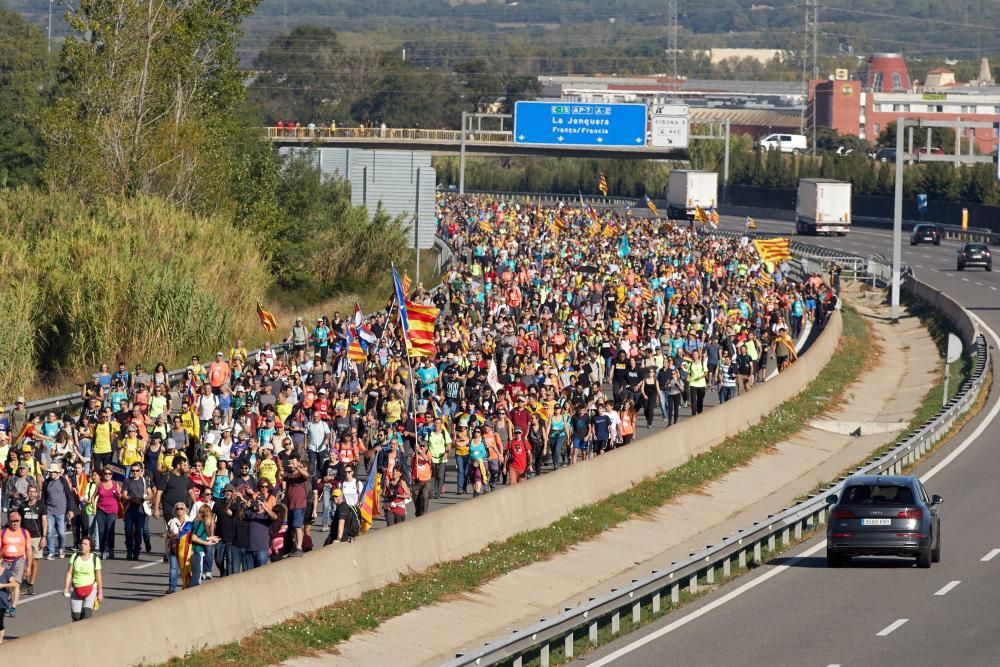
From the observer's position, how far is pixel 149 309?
145 feet

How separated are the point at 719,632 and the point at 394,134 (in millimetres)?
111397

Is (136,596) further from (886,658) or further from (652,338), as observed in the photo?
(652,338)

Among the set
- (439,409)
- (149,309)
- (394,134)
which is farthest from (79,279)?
(394,134)

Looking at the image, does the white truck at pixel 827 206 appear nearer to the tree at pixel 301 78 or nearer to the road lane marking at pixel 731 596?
the road lane marking at pixel 731 596

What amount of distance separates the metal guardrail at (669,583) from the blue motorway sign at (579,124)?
75.3 metres

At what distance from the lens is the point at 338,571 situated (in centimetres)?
1994

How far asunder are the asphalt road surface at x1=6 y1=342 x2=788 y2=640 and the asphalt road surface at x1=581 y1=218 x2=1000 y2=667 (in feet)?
15.5

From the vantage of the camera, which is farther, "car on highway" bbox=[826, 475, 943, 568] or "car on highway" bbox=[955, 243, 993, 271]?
"car on highway" bbox=[955, 243, 993, 271]

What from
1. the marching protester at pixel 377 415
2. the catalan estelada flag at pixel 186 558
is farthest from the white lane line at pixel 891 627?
the catalan estelada flag at pixel 186 558

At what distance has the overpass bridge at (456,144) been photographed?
375ft

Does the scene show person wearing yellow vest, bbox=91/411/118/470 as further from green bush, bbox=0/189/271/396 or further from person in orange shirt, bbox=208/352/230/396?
green bush, bbox=0/189/271/396

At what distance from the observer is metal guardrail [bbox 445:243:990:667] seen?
1738 cm

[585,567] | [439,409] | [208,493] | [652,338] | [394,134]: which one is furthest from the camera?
[394,134]

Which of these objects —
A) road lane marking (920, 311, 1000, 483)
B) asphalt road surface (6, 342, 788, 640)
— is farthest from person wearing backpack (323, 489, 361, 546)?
road lane marking (920, 311, 1000, 483)
